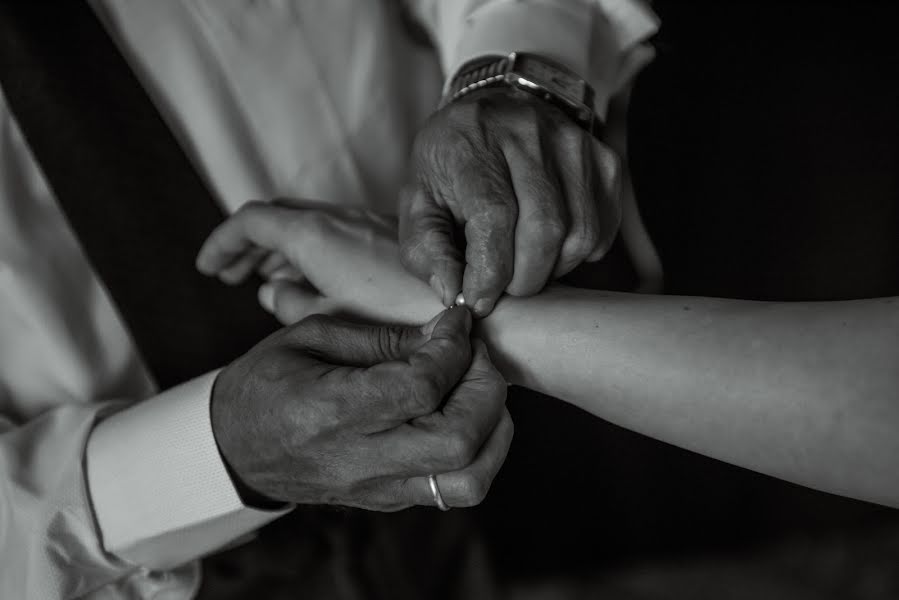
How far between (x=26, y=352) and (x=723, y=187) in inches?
45.0

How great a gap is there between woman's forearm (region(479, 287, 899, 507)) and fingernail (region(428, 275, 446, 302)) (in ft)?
0.23

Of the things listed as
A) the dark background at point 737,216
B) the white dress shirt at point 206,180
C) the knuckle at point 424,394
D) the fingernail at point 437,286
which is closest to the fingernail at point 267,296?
the white dress shirt at point 206,180

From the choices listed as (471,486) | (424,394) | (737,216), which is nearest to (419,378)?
(424,394)

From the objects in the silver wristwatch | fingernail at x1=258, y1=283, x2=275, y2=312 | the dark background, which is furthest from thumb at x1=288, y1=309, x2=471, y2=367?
the dark background

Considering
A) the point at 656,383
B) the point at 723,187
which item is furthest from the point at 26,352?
the point at 723,187

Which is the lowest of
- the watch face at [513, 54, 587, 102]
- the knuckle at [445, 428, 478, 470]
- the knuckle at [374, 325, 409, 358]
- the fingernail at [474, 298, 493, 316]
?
the knuckle at [445, 428, 478, 470]

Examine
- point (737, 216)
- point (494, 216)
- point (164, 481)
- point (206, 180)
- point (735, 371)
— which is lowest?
point (737, 216)

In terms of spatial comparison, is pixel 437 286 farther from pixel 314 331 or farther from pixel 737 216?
pixel 737 216

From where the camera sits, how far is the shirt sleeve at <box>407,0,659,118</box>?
3.36 ft

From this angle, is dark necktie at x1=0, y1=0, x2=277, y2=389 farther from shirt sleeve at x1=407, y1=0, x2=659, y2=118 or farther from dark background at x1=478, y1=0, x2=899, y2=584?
dark background at x1=478, y1=0, x2=899, y2=584

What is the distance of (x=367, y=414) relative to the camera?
0.68 metres

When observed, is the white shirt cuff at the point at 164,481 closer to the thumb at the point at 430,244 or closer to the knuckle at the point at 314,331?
the knuckle at the point at 314,331

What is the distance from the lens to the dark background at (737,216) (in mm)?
1358

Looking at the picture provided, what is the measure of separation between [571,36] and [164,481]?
2.51ft
